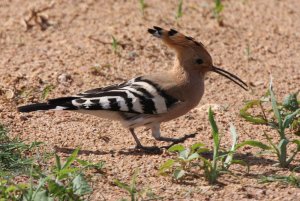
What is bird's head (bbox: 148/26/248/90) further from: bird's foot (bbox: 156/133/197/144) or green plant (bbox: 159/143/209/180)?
green plant (bbox: 159/143/209/180)

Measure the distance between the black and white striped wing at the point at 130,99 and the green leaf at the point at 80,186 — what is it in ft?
3.20

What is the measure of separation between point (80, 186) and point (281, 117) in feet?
4.89

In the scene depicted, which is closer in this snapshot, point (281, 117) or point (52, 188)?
point (52, 188)

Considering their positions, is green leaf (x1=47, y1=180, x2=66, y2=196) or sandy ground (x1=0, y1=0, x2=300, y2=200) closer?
green leaf (x1=47, y1=180, x2=66, y2=196)

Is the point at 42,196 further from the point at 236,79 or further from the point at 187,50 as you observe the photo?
the point at 236,79

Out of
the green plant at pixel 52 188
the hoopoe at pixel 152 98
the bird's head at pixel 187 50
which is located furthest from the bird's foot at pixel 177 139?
the green plant at pixel 52 188

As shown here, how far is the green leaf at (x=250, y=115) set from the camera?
473 centimetres

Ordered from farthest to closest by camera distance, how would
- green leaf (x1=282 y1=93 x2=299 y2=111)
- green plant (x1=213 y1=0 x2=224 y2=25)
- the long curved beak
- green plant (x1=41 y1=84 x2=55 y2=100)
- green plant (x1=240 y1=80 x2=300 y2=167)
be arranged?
1. green plant (x1=213 y1=0 x2=224 y2=25)
2. the long curved beak
3. green plant (x1=41 y1=84 x2=55 y2=100)
4. green leaf (x1=282 y1=93 x2=299 y2=111)
5. green plant (x1=240 y1=80 x2=300 y2=167)

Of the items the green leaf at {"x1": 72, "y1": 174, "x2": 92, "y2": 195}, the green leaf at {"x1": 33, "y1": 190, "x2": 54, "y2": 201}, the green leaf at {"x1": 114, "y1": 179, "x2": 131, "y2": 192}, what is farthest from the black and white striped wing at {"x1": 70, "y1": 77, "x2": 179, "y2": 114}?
the green leaf at {"x1": 33, "y1": 190, "x2": 54, "y2": 201}

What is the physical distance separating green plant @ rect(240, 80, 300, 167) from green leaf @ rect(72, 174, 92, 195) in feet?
3.77

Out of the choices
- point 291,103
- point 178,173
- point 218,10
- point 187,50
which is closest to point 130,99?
point 187,50

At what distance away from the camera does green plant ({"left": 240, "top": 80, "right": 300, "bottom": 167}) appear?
4.09 m

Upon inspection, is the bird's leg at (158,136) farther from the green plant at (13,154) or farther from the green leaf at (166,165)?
the green plant at (13,154)

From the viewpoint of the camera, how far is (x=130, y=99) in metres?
4.55
